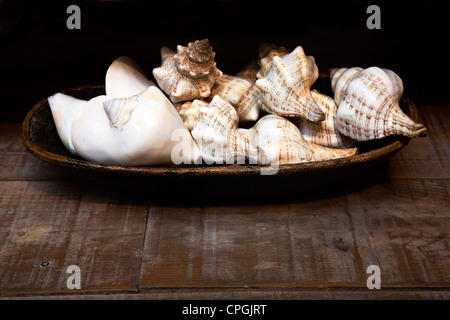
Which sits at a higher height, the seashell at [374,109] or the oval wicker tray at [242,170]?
the seashell at [374,109]

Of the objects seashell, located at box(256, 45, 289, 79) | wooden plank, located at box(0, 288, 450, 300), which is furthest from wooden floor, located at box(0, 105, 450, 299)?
seashell, located at box(256, 45, 289, 79)

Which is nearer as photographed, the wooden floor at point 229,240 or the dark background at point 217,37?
the wooden floor at point 229,240

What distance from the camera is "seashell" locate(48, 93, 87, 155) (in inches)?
39.1

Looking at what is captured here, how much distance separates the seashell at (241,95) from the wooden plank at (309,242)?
0.17 metres

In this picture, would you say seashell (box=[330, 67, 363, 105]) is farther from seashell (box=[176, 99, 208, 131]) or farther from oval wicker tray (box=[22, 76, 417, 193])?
seashell (box=[176, 99, 208, 131])

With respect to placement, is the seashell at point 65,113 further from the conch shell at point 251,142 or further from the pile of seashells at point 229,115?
the conch shell at point 251,142

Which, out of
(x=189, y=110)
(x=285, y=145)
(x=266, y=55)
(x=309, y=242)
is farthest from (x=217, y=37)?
(x=309, y=242)

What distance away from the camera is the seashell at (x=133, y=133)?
91 centimetres

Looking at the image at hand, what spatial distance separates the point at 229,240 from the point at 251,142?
16 centimetres

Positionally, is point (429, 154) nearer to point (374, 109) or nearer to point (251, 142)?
point (374, 109)

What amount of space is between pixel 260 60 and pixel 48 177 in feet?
1.43

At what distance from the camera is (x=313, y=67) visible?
39.9 inches

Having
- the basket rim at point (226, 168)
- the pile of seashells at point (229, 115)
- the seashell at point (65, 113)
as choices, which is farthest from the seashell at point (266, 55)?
the seashell at point (65, 113)

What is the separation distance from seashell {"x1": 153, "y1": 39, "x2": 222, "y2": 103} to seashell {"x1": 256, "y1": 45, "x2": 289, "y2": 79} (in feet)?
0.25
